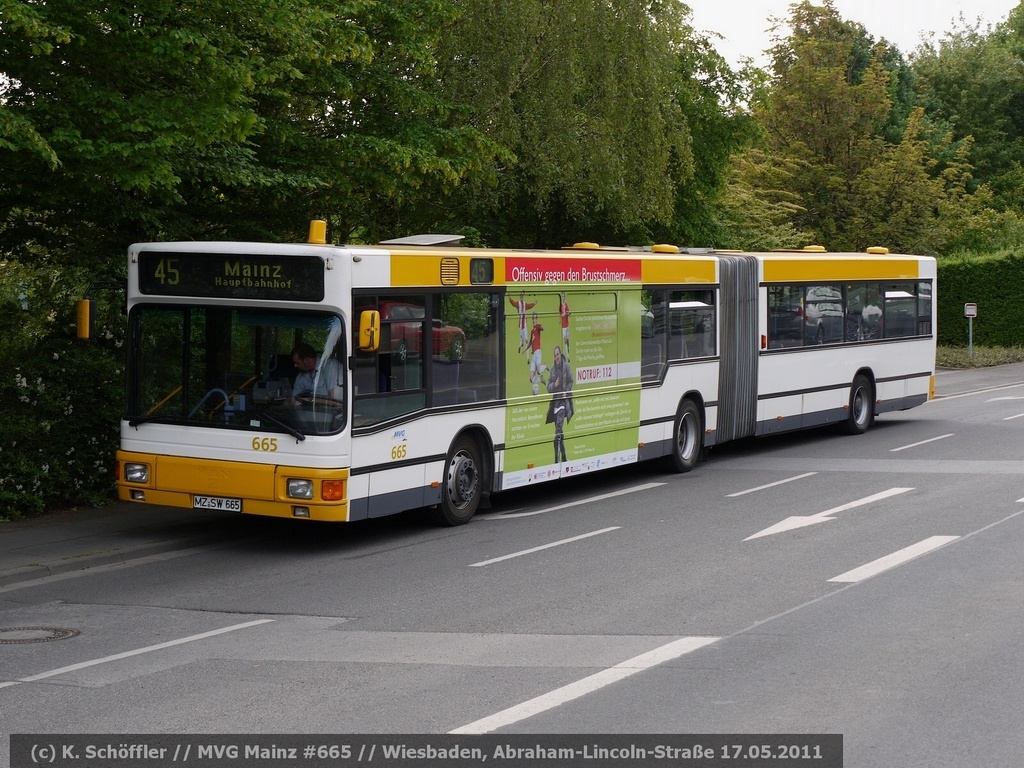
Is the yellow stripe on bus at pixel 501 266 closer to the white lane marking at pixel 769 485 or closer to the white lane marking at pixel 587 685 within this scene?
the white lane marking at pixel 769 485

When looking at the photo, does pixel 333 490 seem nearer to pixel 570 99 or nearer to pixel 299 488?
pixel 299 488

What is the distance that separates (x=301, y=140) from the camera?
17094mm

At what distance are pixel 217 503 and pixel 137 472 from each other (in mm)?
958

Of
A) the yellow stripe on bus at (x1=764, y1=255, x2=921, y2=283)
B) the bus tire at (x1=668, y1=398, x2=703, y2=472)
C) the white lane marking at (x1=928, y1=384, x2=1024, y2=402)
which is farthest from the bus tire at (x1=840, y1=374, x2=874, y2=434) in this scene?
the white lane marking at (x1=928, y1=384, x2=1024, y2=402)

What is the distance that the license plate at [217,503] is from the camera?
1209 cm

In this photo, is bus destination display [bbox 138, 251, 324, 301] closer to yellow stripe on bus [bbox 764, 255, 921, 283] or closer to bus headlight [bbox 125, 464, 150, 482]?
bus headlight [bbox 125, 464, 150, 482]

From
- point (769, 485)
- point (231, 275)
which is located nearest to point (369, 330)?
point (231, 275)

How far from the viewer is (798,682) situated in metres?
7.46

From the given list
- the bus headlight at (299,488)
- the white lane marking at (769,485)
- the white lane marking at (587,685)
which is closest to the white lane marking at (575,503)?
the white lane marking at (769,485)

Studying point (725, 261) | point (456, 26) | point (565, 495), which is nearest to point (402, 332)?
point (565, 495)

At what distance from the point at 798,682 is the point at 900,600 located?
252cm

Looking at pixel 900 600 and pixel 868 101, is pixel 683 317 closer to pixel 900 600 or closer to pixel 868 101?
pixel 900 600

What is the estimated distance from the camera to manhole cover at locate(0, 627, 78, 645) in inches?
351
